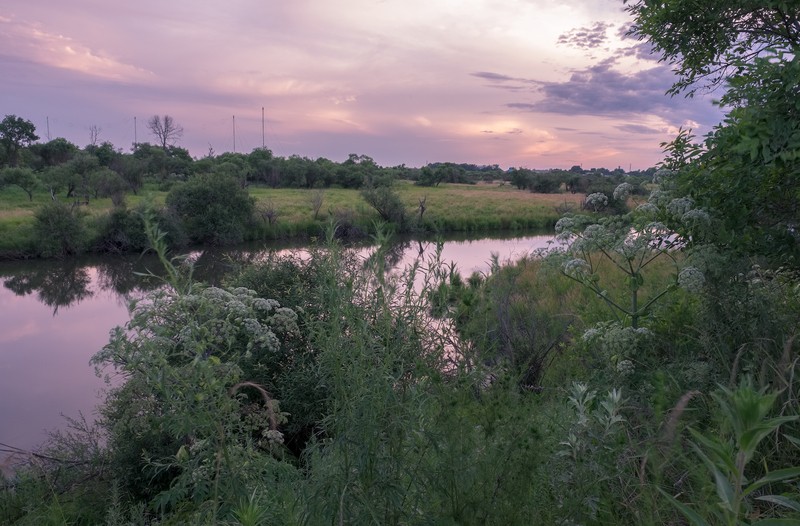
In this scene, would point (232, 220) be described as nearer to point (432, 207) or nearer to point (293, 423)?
point (432, 207)

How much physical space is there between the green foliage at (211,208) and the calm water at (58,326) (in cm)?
197

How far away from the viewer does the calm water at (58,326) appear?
10.3m

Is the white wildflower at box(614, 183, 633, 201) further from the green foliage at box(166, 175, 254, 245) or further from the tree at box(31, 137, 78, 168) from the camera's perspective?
the tree at box(31, 137, 78, 168)

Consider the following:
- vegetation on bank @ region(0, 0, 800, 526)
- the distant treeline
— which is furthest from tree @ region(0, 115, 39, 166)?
vegetation on bank @ region(0, 0, 800, 526)

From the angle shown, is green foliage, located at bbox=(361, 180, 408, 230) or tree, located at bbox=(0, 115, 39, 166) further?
tree, located at bbox=(0, 115, 39, 166)

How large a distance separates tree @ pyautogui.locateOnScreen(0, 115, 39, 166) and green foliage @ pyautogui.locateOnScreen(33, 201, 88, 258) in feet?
111

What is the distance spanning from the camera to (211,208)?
31297mm

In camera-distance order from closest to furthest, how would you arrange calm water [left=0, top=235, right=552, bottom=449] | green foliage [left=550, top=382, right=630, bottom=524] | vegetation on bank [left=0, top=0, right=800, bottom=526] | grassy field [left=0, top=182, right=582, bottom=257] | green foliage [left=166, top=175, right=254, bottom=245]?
vegetation on bank [left=0, top=0, right=800, bottom=526], green foliage [left=550, top=382, right=630, bottom=524], calm water [left=0, top=235, right=552, bottom=449], grassy field [left=0, top=182, right=582, bottom=257], green foliage [left=166, top=175, right=254, bottom=245]

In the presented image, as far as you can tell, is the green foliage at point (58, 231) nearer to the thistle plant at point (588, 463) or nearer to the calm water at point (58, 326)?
the calm water at point (58, 326)

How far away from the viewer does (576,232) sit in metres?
5.31

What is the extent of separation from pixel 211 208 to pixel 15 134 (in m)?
39.4

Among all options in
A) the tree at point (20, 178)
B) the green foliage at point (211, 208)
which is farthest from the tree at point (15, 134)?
the green foliage at point (211, 208)

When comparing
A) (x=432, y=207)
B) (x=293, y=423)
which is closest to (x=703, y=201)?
(x=293, y=423)

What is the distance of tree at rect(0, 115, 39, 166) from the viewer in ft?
178
